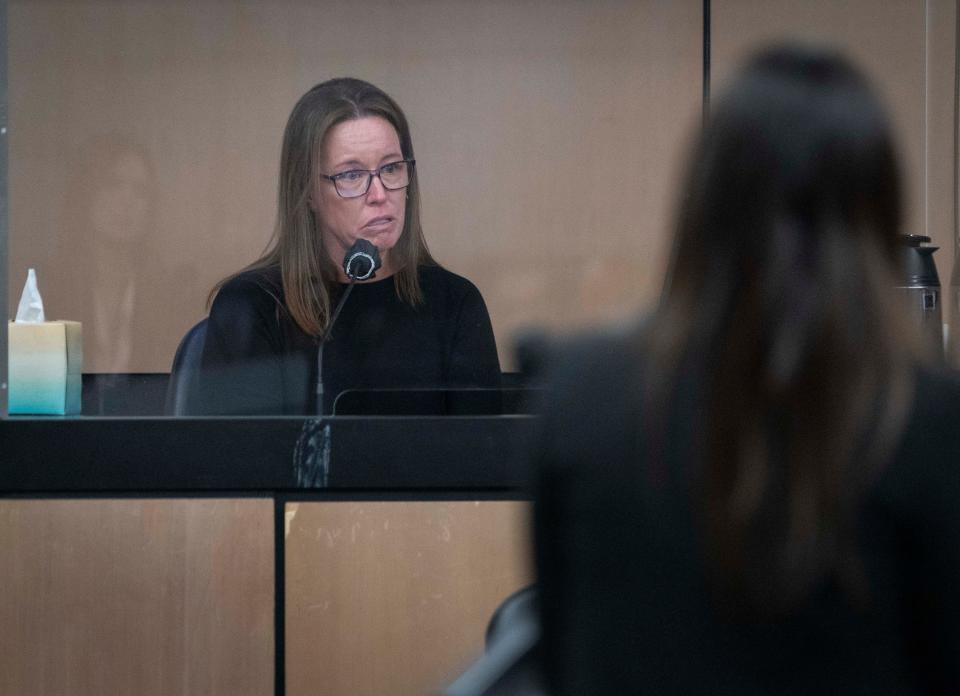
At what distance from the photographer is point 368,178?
9.68 ft

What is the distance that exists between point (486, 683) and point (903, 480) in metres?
0.39

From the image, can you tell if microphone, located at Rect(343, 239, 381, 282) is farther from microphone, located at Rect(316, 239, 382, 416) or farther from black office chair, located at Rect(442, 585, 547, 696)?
black office chair, located at Rect(442, 585, 547, 696)

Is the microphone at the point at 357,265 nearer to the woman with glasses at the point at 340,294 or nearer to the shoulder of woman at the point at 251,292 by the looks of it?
the woman with glasses at the point at 340,294

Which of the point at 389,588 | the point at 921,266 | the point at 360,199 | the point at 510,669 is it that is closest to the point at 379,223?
the point at 360,199

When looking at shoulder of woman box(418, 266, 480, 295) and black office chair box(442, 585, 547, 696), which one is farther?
shoulder of woman box(418, 266, 480, 295)

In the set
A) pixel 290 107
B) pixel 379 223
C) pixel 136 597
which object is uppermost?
pixel 290 107

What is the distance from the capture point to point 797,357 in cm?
96

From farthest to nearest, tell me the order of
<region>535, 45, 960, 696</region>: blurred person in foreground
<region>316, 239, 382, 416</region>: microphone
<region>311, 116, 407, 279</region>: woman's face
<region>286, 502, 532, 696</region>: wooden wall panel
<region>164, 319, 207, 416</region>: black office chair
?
<region>311, 116, 407, 279</region>: woman's face → <region>316, 239, 382, 416</region>: microphone → <region>164, 319, 207, 416</region>: black office chair → <region>286, 502, 532, 696</region>: wooden wall panel → <region>535, 45, 960, 696</region>: blurred person in foreground

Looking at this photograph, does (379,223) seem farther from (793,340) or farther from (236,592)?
(793,340)

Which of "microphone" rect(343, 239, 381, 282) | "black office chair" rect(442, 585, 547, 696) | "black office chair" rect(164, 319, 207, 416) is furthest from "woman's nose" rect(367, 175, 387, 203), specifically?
"black office chair" rect(442, 585, 547, 696)

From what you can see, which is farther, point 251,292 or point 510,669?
point 251,292

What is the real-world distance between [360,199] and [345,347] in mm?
380

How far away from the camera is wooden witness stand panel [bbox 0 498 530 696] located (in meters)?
2.30

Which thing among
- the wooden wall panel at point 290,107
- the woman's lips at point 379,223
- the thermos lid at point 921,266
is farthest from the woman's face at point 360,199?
the thermos lid at point 921,266
